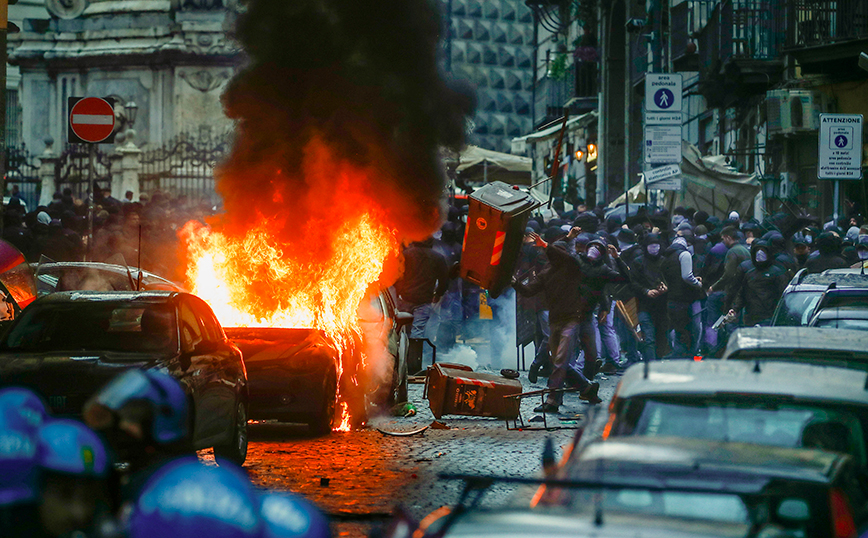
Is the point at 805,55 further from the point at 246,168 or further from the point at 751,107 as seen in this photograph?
the point at 246,168

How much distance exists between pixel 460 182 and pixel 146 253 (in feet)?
46.7

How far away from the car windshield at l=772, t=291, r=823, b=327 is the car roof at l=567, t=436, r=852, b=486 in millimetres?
6714

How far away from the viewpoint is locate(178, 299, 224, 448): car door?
8094 millimetres

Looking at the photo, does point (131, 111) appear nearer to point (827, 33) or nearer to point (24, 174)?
point (24, 174)

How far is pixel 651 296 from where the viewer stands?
50.4 ft

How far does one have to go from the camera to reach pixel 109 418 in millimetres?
3352

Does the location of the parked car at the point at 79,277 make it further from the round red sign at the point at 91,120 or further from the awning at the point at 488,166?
the awning at the point at 488,166

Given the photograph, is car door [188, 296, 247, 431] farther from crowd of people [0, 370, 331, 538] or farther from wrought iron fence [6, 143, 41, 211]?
wrought iron fence [6, 143, 41, 211]

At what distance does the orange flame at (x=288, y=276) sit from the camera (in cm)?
1171

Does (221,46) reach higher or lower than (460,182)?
higher

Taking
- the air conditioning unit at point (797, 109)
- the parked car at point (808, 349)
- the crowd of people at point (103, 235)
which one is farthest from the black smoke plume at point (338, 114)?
the air conditioning unit at point (797, 109)

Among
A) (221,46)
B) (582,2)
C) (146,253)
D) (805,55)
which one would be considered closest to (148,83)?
(221,46)

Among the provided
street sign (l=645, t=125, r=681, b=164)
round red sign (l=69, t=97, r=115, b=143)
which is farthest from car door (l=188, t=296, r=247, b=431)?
street sign (l=645, t=125, r=681, b=164)

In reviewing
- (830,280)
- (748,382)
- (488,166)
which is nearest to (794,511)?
(748,382)
